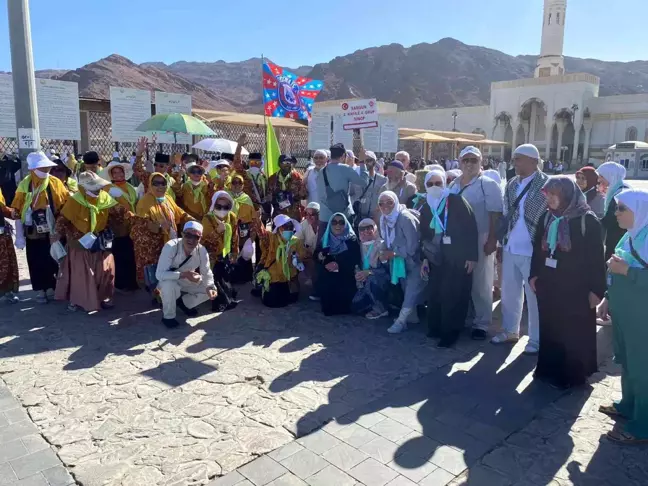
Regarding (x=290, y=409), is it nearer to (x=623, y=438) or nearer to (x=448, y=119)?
(x=623, y=438)

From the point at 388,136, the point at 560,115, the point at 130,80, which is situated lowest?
the point at 388,136

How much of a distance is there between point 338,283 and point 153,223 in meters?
1.99

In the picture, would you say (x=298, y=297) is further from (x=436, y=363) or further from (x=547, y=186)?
(x=547, y=186)

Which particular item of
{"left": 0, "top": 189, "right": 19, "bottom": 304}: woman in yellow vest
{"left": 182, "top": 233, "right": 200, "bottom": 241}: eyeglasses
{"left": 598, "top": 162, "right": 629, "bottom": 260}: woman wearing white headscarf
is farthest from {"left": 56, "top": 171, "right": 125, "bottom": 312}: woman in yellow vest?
{"left": 598, "top": 162, "right": 629, "bottom": 260}: woman wearing white headscarf

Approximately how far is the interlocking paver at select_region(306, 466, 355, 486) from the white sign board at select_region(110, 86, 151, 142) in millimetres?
8268

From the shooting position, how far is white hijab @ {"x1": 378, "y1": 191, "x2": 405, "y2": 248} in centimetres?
496

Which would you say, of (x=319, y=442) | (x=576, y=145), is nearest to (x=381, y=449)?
(x=319, y=442)

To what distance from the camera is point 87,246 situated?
5.06 meters

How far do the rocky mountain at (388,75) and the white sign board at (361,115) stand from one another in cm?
6970

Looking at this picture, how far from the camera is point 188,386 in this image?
12.1 feet

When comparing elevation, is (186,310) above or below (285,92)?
below

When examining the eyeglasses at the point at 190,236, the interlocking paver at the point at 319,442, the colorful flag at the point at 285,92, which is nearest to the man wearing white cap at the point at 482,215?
the interlocking paver at the point at 319,442

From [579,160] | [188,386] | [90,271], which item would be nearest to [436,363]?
[188,386]

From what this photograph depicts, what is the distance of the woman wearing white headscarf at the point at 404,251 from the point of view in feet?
16.1
